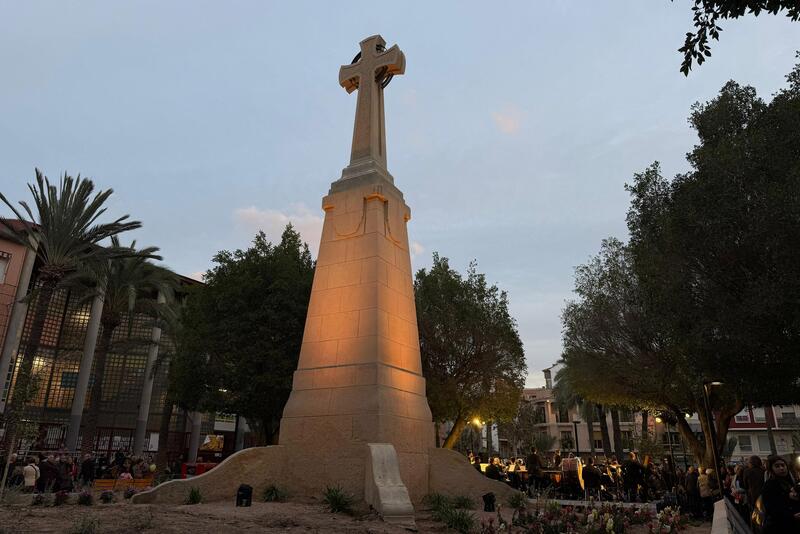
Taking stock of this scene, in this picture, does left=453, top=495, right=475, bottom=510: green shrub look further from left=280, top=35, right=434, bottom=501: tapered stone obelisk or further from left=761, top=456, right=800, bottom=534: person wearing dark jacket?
left=761, top=456, right=800, bottom=534: person wearing dark jacket

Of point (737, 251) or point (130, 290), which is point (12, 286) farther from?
point (737, 251)

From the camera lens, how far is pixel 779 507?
17.6 ft

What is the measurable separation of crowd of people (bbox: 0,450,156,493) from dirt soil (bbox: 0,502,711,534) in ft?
8.70

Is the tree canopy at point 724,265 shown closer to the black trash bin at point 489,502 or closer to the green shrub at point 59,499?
the black trash bin at point 489,502

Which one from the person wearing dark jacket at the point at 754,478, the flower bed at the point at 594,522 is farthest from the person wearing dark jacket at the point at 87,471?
the person wearing dark jacket at the point at 754,478

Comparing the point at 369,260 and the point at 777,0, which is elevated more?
the point at 777,0

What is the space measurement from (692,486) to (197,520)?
1250cm

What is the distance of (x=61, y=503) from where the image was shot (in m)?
9.33

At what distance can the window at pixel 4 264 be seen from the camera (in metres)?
31.7

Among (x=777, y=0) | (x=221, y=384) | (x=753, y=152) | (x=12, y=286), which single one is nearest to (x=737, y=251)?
(x=753, y=152)

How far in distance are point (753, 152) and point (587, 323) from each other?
11.4 m

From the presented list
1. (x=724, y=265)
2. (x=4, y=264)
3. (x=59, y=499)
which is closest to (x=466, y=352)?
(x=724, y=265)

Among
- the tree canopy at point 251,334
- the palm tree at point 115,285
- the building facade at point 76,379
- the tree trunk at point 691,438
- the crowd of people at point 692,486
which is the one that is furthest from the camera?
the building facade at point 76,379

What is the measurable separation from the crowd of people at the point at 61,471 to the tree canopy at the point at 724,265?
690 inches
